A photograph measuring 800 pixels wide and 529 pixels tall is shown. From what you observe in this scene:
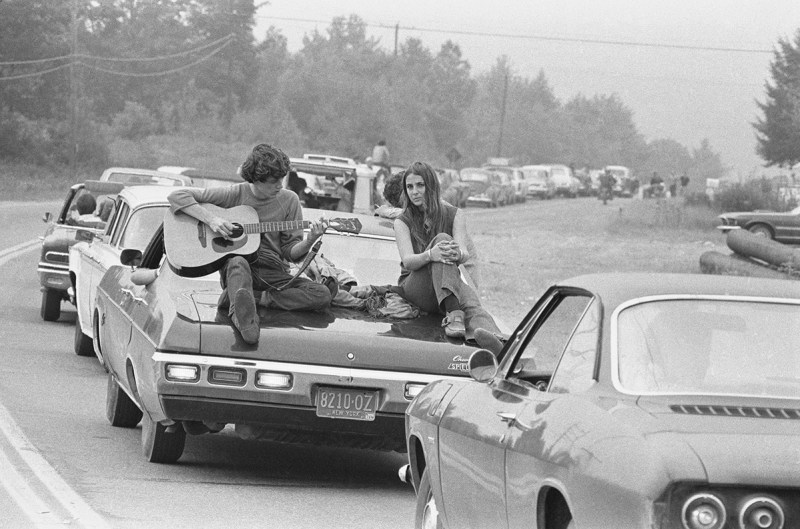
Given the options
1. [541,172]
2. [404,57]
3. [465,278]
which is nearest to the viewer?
[465,278]

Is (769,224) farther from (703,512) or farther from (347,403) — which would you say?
(703,512)

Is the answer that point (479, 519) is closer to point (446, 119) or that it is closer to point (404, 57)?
point (446, 119)

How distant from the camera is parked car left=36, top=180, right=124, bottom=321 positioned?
1645 cm

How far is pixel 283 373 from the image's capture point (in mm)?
7793

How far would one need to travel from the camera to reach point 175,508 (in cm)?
727

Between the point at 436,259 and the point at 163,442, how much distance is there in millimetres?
1903

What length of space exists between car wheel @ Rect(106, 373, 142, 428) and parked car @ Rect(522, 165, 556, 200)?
7051cm

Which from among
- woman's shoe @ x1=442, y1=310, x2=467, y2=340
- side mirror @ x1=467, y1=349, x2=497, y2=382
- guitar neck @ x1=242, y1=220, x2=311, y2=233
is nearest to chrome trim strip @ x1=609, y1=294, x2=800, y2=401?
side mirror @ x1=467, y1=349, x2=497, y2=382

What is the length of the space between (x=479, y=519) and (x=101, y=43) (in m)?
90.8

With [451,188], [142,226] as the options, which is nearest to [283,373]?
[142,226]

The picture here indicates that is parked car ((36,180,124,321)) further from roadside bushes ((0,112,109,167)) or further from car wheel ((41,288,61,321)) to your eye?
roadside bushes ((0,112,109,167))

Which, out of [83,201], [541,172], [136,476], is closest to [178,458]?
[136,476]

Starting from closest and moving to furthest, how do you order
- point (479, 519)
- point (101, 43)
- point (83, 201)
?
point (479, 519) → point (83, 201) → point (101, 43)

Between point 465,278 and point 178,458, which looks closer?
point 178,458
